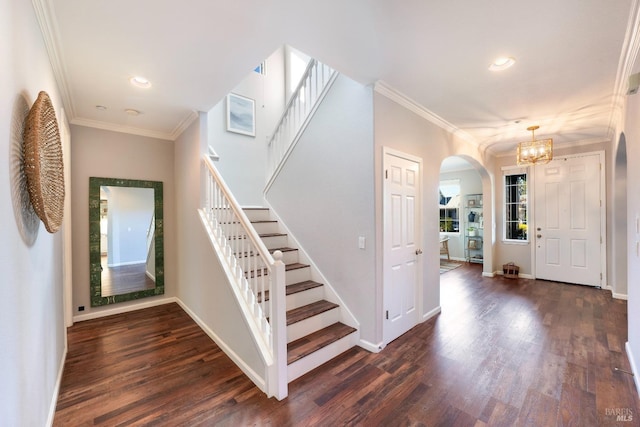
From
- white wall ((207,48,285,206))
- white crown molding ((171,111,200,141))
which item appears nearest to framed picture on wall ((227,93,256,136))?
white wall ((207,48,285,206))

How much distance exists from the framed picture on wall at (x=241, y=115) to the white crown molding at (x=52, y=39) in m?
2.47

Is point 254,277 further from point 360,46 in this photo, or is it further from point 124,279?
point 124,279

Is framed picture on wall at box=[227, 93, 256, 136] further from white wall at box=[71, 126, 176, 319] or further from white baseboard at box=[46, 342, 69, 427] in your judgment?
white baseboard at box=[46, 342, 69, 427]

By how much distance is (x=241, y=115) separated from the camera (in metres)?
5.15

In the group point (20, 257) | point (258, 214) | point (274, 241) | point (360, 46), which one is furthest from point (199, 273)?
point (360, 46)

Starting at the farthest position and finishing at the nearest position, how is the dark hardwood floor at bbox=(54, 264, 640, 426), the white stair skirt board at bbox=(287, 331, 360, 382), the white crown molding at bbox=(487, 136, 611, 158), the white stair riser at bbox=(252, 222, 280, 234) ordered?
1. the white crown molding at bbox=(487, 136, 611, 158)
2. the white stair riser at bbox=(252, 222, 280, 234)
3. the white stair skirt board at bbox=(287, 331, 360, 382)
4. the dark hardwood floor at bbox=(54, 264, 640, 426)

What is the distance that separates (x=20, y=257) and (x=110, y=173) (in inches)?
119

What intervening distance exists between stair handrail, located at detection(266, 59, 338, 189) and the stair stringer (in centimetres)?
88

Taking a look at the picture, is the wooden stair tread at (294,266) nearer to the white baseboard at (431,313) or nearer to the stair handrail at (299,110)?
the stair handrail at (299,110)

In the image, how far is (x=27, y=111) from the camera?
1.46 m

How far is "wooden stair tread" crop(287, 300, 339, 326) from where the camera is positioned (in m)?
2.68

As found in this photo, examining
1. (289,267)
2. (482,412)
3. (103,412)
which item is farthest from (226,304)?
(482,412)

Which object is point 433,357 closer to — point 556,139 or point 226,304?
point 226,304

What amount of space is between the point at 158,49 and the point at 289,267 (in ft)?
8.02
